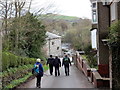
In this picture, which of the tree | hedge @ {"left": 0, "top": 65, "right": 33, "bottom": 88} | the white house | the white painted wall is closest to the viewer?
hedge @ {"left": 0, "top": 65, "right": 33, "bottom": 88}

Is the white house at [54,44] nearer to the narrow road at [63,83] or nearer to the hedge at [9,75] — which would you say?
the narrow road at [63,83]

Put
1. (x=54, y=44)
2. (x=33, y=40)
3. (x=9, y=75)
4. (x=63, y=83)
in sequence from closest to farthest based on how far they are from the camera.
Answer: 1. (x=9, y=75)
2. (x=63, y=83)
3. (x=33, y=40)
4. (x=54, y=44)

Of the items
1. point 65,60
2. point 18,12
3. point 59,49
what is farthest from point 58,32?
point 65,60

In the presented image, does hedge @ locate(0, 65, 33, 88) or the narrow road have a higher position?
hedge @ locate(0, 65, 33, 88)

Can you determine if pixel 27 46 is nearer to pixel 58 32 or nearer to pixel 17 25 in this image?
pixel 17 25

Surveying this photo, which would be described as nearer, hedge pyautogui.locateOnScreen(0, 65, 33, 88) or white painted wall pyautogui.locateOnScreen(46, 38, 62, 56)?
hedge pyautogui.locateOnScreen(0, 65, 33, 88)

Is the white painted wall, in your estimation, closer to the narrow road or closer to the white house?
the white house

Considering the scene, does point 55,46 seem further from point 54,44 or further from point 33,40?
point 33,40

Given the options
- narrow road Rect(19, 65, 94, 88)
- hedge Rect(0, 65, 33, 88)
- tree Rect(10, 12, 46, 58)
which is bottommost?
narrow road Rect(19, 65, 94, 88)

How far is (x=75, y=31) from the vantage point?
54.7 meters

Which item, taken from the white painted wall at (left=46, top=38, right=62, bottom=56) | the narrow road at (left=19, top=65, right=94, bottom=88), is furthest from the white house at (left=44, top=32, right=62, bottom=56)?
the narrow road at (left=19, top=65, right=94, bottom=88)

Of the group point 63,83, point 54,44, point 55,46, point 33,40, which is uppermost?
point 33,40

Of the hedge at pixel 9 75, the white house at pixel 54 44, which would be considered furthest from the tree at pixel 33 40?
the white house at pixel 54 44

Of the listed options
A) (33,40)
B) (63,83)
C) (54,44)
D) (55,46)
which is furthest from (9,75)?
(55,46)
